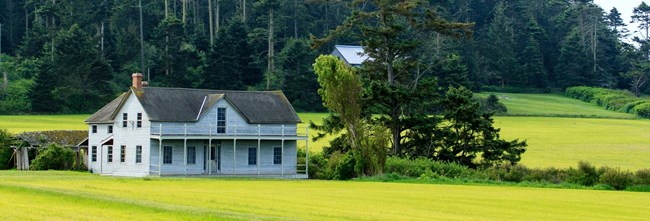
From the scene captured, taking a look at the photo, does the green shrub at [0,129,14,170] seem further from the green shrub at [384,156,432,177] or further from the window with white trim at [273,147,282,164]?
the green shrub at [384,156,432,177]

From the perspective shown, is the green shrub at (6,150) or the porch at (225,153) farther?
the green shrub at (6,150)

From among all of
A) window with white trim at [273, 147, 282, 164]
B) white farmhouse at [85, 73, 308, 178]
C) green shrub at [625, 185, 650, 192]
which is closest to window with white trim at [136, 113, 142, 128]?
white farmhouse at [85, 73, 308, 178]

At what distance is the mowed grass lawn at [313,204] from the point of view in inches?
949

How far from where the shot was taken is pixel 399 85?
61000 mm

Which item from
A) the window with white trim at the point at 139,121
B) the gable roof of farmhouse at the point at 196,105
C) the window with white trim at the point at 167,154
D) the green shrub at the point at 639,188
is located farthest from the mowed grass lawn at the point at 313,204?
the window with white trim at the point at 139,121

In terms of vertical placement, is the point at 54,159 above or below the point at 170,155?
below

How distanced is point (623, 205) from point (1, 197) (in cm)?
1880

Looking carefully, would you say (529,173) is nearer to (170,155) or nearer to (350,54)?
(170,155)

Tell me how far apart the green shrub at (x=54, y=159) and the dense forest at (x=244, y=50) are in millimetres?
18935

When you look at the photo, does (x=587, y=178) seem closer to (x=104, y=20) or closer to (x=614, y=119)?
(x=614, y=119)

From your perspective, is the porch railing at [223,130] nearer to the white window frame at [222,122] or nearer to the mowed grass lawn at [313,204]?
the white window frame at [222,122]

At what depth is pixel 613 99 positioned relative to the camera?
112 m

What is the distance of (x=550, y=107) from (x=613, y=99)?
9.61 meters

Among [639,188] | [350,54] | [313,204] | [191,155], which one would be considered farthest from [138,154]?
[350,54]
